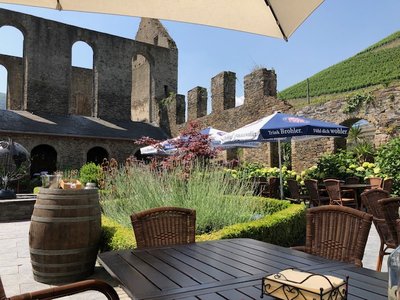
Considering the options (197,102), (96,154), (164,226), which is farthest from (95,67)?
(164,226)

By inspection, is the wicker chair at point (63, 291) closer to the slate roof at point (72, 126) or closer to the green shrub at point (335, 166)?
the green shrub at point (335, 166)

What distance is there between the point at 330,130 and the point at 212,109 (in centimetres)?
912

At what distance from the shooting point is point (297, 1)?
2.06 m

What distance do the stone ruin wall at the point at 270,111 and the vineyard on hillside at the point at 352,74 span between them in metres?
13.3

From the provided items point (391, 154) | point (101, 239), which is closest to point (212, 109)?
point (391, 154)

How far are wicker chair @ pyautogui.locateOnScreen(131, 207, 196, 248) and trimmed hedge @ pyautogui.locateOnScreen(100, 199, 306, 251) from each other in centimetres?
79

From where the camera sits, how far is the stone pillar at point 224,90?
14984 millimetres

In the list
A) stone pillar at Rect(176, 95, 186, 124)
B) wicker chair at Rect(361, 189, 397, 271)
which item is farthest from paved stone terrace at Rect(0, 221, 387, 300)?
stone pillar at Rect(176, 95, 186, 124)

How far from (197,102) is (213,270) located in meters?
15.6

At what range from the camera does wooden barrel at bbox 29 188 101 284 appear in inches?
132

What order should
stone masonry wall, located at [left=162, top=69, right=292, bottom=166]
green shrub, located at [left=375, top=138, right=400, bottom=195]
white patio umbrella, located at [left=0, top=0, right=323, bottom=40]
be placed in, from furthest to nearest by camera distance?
stone masonry wall, located at [left=162, top=69, right=292, bottom=166], green shrub, located at [left=375, top=138, right=400, bottom=195], white patio umbrella, located at [left=0, top=0, right=323, bottom=40]

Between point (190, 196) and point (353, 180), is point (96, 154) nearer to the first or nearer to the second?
point (353, 180)

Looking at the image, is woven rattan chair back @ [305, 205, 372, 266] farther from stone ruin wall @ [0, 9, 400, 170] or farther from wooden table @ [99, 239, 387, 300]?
stone ruin wall @ [0, 9, 400, 170]

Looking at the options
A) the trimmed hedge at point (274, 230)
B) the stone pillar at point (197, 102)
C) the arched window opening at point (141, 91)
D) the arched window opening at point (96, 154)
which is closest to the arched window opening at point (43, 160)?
the arched window opening at point (96, 154)
